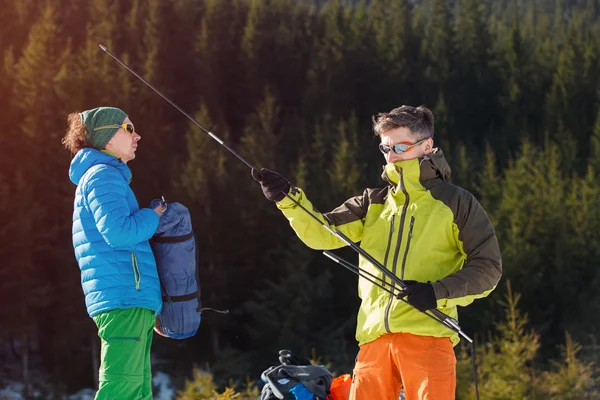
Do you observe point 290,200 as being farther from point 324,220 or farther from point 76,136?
point 76,136

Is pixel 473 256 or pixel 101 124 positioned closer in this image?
pixel 473 256

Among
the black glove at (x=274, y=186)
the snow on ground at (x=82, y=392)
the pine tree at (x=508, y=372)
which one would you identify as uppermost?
the black glove at (x=274, y=186)

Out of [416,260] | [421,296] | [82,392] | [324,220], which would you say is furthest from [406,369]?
[82,392]

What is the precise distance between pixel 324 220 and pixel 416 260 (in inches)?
17.9

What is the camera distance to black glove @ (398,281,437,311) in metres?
2.96

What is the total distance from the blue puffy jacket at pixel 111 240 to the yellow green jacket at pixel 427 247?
2.28ft

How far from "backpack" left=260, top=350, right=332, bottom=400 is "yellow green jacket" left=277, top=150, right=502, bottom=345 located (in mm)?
980

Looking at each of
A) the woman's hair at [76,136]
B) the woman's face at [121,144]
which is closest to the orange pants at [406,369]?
the woman's face at [121,144]

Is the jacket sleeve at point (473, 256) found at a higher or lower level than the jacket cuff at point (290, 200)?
lower

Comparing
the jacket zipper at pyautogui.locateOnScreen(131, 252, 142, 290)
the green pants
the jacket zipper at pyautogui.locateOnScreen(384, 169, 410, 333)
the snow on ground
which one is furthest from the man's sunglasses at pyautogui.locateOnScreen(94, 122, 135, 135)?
the snow on ground

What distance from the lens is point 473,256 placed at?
10.3 feet

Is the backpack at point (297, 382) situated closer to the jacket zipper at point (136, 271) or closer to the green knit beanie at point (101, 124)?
the jacket zipper at point (136, 271)

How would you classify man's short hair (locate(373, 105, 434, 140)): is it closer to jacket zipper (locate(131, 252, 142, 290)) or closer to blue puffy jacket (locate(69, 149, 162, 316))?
blue puffy jacket (locate(69, 149, 162, 316))

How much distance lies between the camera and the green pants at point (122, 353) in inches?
134
